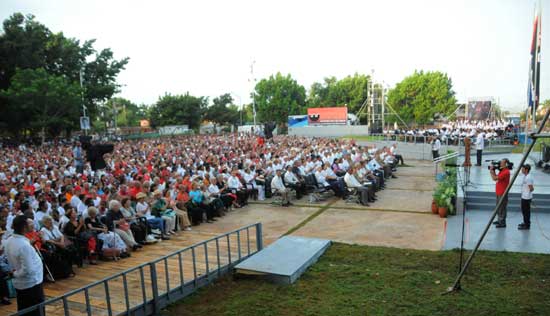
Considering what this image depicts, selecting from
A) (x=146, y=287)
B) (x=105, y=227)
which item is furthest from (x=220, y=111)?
(x=146, y=287)

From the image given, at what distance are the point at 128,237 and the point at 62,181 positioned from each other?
5962 mm

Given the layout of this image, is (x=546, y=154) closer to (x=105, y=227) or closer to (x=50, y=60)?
(x=105, y=227)

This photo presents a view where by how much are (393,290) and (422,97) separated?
185 ft

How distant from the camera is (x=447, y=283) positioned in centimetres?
656

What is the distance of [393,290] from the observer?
633 centimetres

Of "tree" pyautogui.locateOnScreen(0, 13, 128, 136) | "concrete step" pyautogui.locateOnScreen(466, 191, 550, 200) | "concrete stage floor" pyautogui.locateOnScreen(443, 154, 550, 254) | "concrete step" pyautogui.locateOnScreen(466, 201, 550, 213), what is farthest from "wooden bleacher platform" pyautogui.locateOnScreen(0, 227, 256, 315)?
"tree" pyautogui.locateOnScreen(0, 13, 128, 136)

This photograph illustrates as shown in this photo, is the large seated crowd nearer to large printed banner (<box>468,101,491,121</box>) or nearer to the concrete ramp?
the concrete ramp

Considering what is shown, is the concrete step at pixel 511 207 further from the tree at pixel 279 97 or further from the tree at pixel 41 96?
the tree at pixel 279 97

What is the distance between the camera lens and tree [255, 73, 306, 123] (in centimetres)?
6506

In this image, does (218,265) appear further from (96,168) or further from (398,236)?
(96,168)

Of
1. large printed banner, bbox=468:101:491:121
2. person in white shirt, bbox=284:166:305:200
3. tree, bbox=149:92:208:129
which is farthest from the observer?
tree, bbox=149:92:208:129

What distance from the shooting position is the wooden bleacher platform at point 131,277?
18.3 ft

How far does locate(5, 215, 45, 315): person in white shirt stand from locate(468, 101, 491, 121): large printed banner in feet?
159

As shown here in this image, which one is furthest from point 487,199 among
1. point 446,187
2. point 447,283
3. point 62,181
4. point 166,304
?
point 62,181
